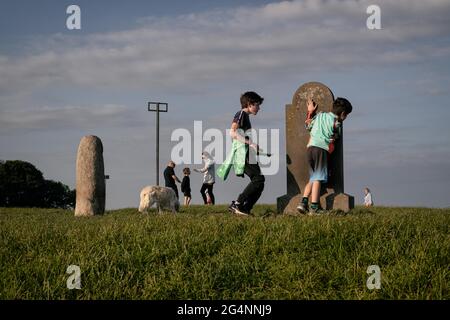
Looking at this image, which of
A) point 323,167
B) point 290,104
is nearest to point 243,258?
point 323,167

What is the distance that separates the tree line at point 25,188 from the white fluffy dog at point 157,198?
1896 centimetres

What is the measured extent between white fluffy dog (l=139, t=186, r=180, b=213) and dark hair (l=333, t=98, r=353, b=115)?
5.77 m

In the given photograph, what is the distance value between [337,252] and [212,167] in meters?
15.7

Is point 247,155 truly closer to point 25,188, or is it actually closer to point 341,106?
point 341,106

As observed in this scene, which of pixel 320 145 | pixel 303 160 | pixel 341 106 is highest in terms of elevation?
pixel 341 106

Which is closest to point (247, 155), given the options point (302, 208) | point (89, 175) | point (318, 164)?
point (318, 164)

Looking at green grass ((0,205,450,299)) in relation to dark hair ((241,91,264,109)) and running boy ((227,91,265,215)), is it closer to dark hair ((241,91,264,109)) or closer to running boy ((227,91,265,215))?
running boy ((227,91,265,215))

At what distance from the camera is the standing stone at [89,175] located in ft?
52.8

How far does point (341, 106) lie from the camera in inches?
484

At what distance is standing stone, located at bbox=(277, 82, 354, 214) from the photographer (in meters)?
13.3

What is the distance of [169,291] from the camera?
639cm

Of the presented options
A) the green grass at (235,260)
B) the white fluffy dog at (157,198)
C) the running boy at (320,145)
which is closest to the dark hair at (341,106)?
the running boy at (320,145)

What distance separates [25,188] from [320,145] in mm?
25088
